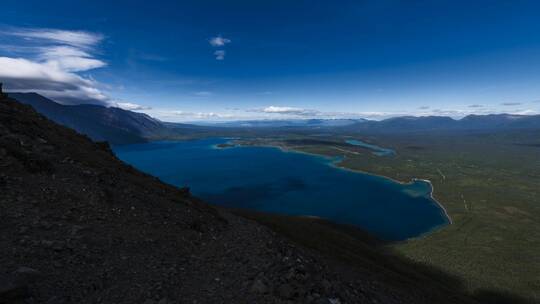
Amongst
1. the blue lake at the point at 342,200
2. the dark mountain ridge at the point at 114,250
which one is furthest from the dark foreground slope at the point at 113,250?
A: the blue lake at the point at 342,200

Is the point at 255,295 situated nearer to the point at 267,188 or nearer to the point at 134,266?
the point at 134,266

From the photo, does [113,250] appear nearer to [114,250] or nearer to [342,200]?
[114,250]

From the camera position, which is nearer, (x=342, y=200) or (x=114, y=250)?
(x=114, y=250)

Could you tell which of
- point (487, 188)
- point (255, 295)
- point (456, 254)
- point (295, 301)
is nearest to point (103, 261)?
point (255, 295)

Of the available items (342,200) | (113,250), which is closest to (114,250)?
(113,250)

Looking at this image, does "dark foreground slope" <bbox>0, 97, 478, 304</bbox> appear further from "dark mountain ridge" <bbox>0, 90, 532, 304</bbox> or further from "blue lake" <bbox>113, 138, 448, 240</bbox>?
"blue lake" <bbox>113, 138, 448, 240</bbox>


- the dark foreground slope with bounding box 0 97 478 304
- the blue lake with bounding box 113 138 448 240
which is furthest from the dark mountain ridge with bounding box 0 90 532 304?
the blue lake with bounding box 113 138 448 240

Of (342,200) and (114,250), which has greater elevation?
(114,250)

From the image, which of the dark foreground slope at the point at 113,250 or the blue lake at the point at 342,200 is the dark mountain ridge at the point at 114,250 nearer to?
the dark foreground slope at the point at 113,250
